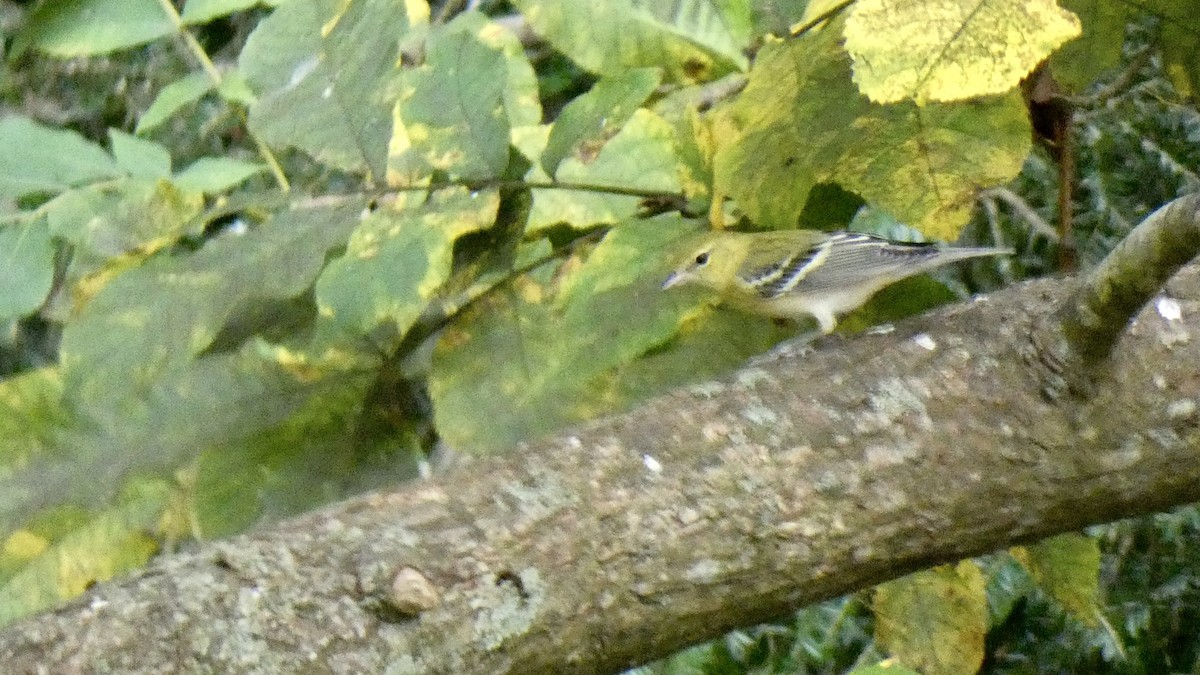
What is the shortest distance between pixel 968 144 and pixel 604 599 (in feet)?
1.82

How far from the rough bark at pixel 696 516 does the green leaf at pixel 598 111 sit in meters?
0.28

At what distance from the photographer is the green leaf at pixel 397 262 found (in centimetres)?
103

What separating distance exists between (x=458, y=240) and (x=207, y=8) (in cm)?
56

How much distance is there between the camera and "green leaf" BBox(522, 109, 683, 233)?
4.35 feet

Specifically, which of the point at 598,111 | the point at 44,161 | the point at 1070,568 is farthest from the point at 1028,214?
the point at 44,161

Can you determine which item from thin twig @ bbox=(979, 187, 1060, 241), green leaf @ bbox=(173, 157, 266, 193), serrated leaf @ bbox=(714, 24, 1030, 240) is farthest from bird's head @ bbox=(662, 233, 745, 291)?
green leaf @ bbox=(173, 157, 266, 193)

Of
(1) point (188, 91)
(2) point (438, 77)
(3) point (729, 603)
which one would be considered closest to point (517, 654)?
(3) point (729, 603)

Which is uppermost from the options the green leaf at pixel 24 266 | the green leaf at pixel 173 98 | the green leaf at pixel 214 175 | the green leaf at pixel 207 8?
the green leaf at pixel 207 8

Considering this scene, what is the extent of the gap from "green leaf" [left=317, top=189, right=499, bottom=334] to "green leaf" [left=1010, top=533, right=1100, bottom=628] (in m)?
0.72

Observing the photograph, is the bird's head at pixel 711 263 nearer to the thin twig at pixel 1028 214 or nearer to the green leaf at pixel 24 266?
the thin twig at pixel 1028 214

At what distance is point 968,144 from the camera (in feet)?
3.73

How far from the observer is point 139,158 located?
1451 mm

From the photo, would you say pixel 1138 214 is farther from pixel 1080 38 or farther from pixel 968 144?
pixel 968 144

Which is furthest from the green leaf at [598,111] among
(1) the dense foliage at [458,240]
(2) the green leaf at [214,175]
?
(2) the green leaf at [214,175]
